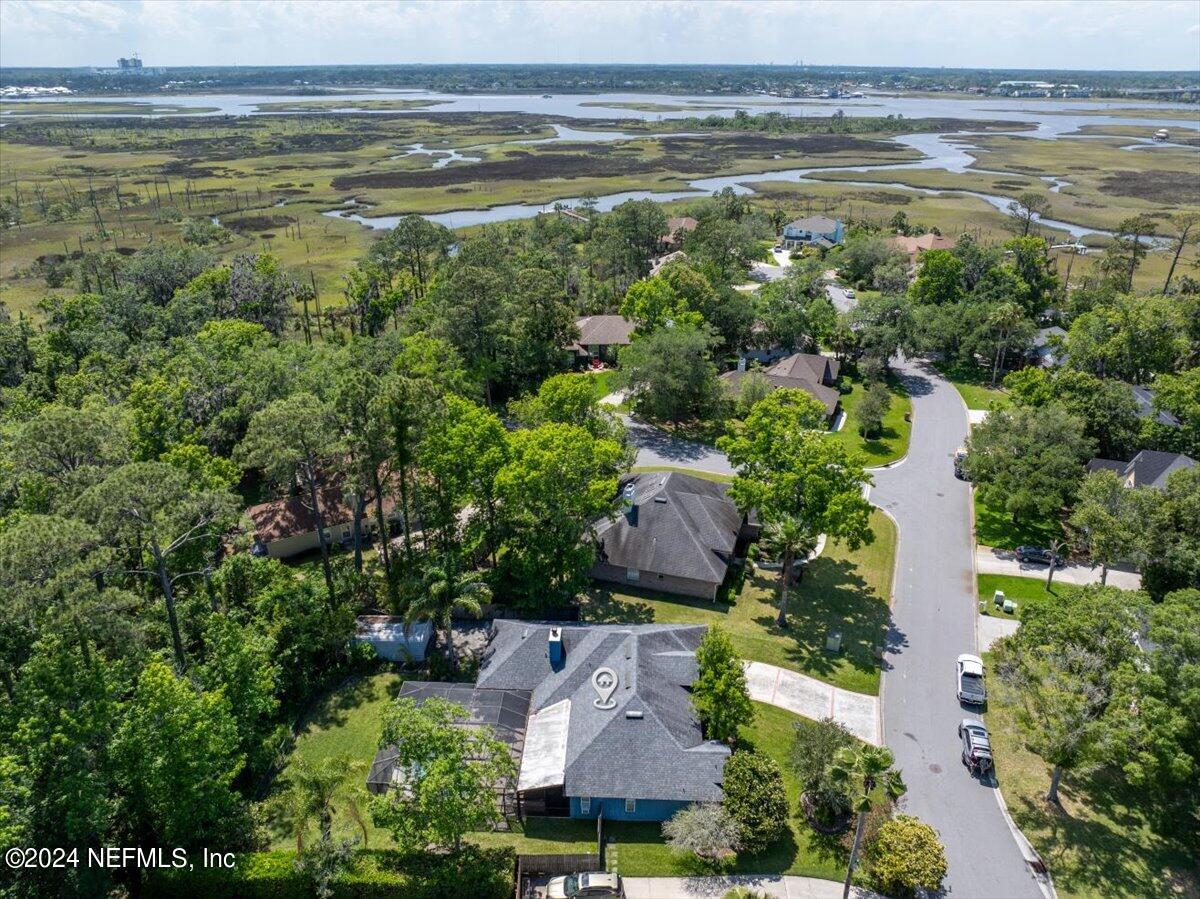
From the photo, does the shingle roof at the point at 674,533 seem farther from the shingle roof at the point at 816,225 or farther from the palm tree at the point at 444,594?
the shingle roof at the point at 816,225

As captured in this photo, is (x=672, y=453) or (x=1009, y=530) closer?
(x=1009, y=530)

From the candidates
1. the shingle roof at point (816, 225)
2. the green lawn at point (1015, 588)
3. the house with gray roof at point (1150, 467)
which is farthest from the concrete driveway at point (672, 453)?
the shingle roof at point (816, 225)

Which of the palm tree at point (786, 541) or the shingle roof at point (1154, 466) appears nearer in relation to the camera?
the palm tree at point (786, 541)

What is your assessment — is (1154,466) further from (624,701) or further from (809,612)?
(624,701)

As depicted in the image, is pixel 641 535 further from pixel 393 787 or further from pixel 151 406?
pixel 151 406

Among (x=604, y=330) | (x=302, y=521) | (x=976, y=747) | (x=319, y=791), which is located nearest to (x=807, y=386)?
(x=604, y=330)

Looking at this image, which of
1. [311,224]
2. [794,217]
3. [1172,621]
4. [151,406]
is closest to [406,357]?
[151,406]
